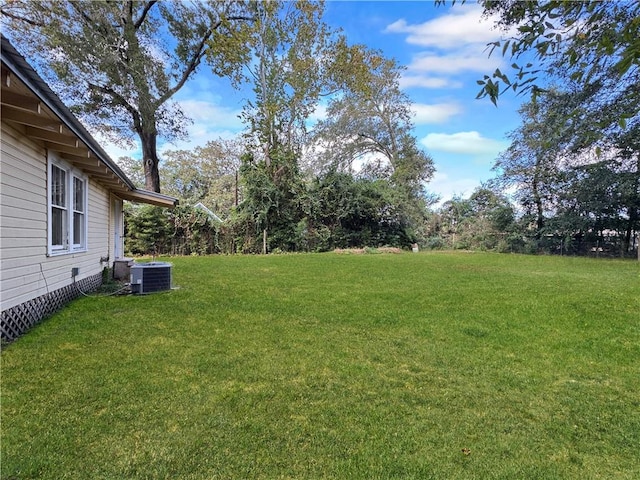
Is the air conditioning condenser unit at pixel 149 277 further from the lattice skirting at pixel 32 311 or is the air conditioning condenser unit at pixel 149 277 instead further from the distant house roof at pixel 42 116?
the distant house roof at pixel 42 116

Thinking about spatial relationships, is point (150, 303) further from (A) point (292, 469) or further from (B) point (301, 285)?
(A) point (292, 469)

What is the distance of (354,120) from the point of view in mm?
24359

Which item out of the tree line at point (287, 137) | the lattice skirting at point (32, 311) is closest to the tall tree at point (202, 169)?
the tree line at point (287, 137)

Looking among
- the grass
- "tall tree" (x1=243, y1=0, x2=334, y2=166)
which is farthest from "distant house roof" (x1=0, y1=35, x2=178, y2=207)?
"tall tree" (x1=243, y1=0, x2=334, y2=166)

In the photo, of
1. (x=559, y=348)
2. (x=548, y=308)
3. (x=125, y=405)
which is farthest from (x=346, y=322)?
(x=548, y=308)

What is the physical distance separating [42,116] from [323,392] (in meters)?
3.68

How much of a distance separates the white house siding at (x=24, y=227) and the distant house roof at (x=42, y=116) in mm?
210

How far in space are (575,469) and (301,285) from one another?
5870mm

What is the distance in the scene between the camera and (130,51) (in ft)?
46.1

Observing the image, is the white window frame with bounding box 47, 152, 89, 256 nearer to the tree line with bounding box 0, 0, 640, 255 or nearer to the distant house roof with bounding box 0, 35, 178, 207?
the distant house roof with bounding box 0, 35, 178, 207

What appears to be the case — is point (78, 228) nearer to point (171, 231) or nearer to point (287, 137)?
point (171, 231)

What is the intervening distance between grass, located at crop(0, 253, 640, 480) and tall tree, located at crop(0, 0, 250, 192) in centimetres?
1216

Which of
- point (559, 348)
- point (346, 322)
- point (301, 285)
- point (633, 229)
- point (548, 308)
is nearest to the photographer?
point (559, 348)

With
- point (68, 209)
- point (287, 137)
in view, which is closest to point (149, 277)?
point (68, 209)
